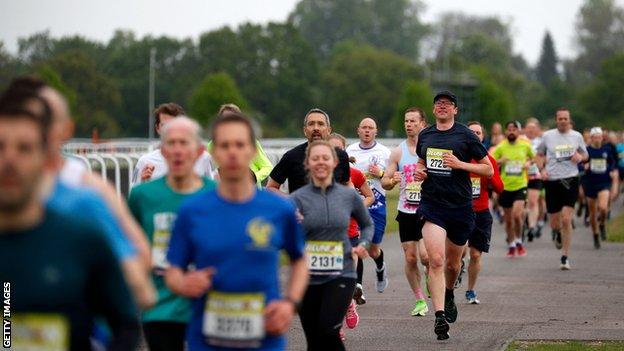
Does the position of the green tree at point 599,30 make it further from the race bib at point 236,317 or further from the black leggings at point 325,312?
the race bib at point 236,317

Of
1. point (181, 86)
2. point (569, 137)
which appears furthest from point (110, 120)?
point (569, 137)

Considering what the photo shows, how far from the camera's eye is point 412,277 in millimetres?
15156

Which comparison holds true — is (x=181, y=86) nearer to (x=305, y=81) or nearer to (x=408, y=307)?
(x=305, y=81)

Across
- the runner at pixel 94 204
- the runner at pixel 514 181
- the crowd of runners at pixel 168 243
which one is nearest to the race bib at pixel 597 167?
the runner at pixel 514 181

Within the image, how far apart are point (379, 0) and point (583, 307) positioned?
166084 mm

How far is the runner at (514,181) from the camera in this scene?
23.6 meters

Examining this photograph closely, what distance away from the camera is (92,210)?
5.24 meters

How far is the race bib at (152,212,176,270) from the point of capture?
7852mm

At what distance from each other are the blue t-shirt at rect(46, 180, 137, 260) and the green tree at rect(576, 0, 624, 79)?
152628 mm

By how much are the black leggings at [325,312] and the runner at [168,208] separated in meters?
1.67

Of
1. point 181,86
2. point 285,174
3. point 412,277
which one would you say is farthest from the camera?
point 181,86

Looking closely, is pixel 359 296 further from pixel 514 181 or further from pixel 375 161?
pixel 514 181

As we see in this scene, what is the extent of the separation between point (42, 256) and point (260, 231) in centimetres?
171

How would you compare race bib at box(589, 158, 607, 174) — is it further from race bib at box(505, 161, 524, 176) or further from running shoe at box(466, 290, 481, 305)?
running shoe at box(466, 290, 481, 305)
